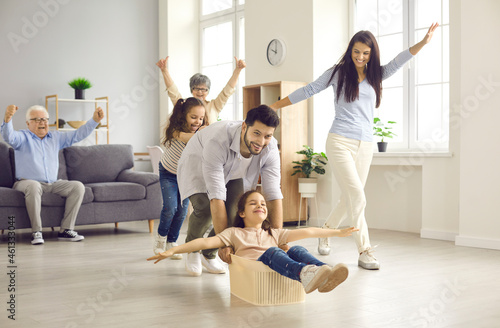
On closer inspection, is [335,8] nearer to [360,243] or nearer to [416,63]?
[416,63]

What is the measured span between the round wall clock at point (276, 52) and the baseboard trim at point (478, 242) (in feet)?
8.78

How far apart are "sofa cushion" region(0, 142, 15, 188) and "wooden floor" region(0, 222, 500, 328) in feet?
3.29

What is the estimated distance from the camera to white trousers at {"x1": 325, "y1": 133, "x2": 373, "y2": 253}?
12.1ft

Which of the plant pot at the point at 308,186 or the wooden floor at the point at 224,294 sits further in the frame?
the plant pot at the point at 308,186

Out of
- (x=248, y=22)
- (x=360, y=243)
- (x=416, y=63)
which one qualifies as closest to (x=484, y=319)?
(x=360, y=243)

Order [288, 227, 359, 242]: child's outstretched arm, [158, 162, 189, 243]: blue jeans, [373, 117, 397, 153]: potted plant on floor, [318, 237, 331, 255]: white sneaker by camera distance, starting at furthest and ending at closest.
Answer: [373, 117, 397, 153]: potted plant on floor, [318, 237, 331, 255]: white sneaker, [158, 162, 189, 243]: blue jeans, [288, 227, 359, 242]: child's outstretched arm

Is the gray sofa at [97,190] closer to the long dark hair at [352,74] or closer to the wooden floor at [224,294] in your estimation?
the wooden floor at [224,294]

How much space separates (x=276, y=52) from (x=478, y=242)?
2.94m

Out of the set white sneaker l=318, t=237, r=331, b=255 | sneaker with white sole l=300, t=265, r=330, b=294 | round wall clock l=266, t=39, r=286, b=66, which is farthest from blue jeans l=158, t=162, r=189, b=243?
round wall clock l=266, t=39, r=286, b=66

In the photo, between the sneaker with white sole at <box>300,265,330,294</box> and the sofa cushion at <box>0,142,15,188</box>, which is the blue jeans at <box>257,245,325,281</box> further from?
the sofa cushion at <box>0,142,15,188</box>

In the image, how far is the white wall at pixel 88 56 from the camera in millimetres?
7328

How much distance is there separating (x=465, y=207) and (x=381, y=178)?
122 cm

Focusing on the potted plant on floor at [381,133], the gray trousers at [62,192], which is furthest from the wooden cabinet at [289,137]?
the gray trousers at [62,192]

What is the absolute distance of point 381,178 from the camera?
5.80m
